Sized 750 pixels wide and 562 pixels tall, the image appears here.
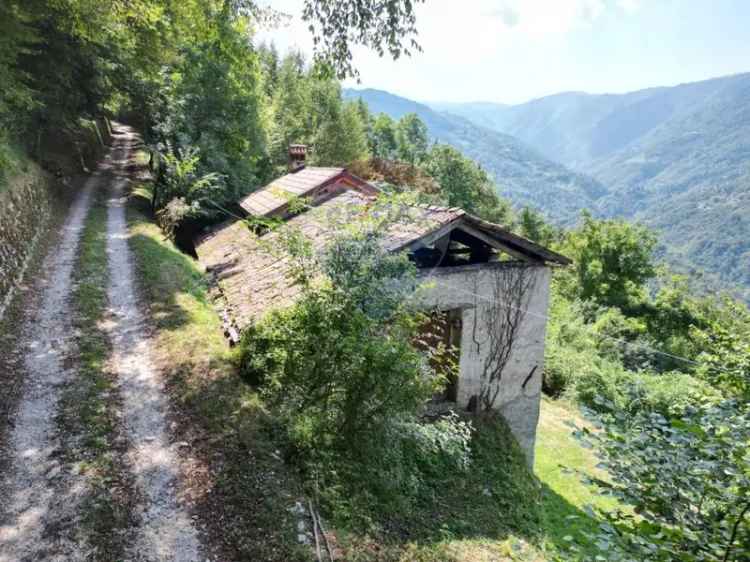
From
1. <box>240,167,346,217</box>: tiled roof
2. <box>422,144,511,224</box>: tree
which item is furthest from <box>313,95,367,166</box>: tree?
<box>240,167,346,217</box>: tiled roof

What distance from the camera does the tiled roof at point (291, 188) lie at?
1555cm

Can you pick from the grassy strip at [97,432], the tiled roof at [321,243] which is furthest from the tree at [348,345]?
the grassy strip at [97,432]

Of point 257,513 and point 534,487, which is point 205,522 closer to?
point 257,513

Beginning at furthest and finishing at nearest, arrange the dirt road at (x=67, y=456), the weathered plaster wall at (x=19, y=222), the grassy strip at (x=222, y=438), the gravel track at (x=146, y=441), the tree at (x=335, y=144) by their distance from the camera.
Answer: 1. the tree at (x=335, y=144)
2. the weathered plaster wall at (x=19, y=222)
3. the grassy strip at (x=222, y=438)
4. the gravel track at (x=146, y=441)
5. the dirt road at (x=67, y=456)

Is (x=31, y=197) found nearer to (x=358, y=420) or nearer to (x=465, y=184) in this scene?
(x=358, y=420)

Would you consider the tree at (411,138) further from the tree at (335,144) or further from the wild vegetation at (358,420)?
the wild vegetation at (358,420)

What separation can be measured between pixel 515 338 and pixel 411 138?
80.5 meters

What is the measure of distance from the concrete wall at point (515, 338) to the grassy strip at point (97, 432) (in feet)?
17.9

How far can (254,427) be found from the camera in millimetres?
6672

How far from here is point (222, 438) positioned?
6.42 metres

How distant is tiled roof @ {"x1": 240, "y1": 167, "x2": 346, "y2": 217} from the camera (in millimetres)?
15555

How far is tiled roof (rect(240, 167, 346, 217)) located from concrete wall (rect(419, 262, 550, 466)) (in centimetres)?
723

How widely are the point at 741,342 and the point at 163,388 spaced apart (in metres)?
11.0

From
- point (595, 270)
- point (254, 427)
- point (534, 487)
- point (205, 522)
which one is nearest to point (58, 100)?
point (254, 427)
